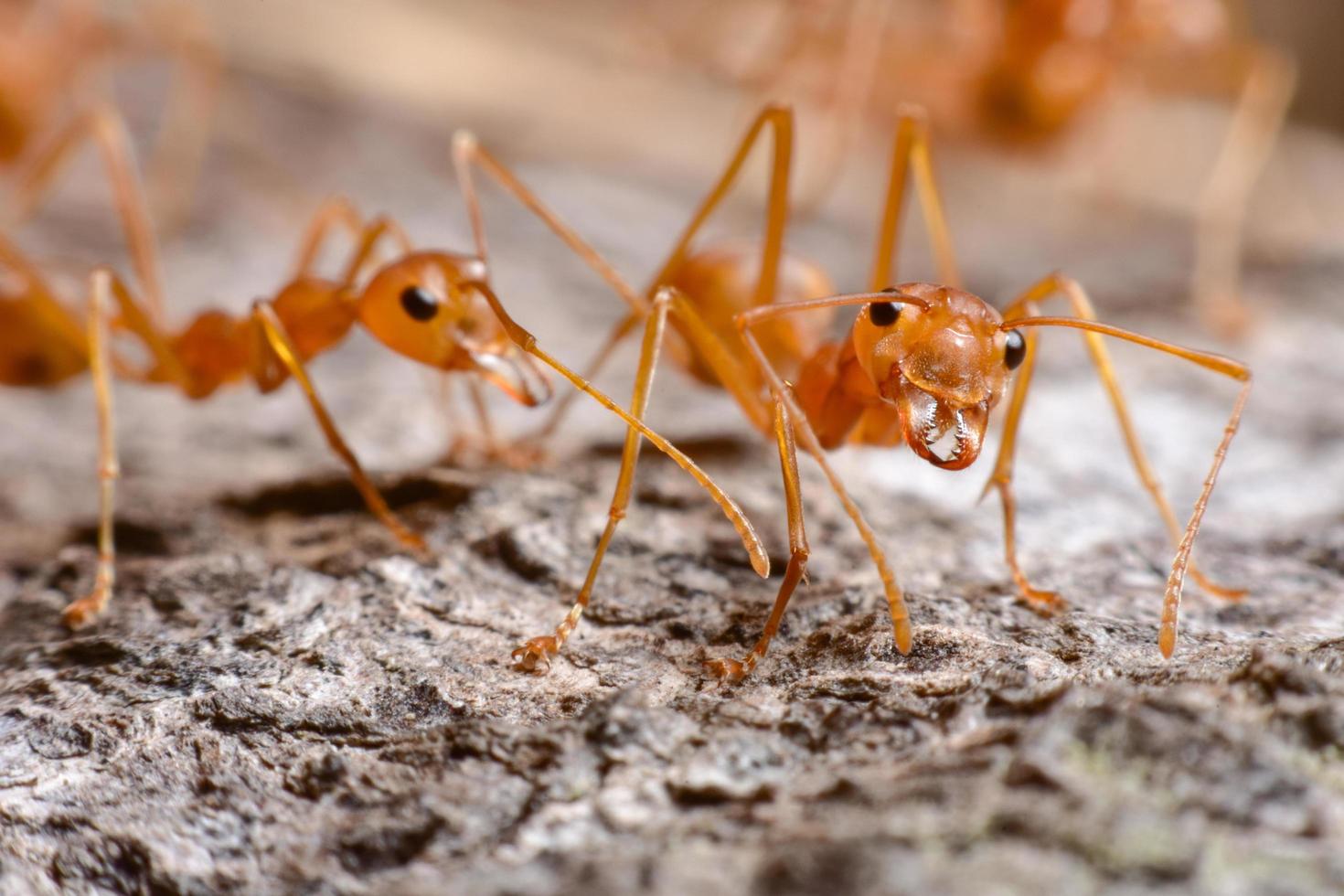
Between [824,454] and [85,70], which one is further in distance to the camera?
[85,70]

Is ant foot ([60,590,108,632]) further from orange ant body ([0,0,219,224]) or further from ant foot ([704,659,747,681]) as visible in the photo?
orange ant body ([0,0,219,224])

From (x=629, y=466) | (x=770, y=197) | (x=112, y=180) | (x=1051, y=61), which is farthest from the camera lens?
(x=1051, y=61)

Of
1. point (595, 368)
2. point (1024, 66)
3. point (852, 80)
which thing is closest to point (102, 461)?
point (595, 368)

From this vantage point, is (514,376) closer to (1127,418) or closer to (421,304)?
(421,304)

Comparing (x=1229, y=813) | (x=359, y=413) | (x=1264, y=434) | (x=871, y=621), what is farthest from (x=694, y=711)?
(x=1264, y=434)

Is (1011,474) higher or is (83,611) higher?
(1011,474)

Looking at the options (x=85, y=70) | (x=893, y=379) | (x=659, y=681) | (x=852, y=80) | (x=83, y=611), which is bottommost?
(x=83, y=611)

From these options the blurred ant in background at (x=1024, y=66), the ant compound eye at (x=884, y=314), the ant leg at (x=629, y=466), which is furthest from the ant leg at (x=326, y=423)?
the blurred ant in background at (x=1024, y=66)
